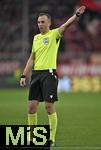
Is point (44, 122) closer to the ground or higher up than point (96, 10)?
closer to the ground

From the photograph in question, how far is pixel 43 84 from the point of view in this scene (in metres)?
11.1

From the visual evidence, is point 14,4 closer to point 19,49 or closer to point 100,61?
point 19,49

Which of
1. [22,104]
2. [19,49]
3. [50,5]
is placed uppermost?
[50,5]

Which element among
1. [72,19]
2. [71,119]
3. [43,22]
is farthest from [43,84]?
[71,119]

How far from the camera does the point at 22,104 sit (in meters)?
22.9

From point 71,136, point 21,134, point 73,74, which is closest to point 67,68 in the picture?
point 73,74

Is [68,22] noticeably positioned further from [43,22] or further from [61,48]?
[61,48]

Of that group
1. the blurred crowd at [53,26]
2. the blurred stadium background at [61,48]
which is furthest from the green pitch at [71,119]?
the blurred crowd at [53,26]

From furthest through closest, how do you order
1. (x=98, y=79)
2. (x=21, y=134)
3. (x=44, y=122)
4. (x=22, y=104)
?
(x=98, y=79)
(x=22, y=104)
(x=44, y=122)
(x=21, y=134)

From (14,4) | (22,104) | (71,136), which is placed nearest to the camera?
(71,136)

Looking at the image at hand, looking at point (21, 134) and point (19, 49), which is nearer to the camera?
point (21, 134)

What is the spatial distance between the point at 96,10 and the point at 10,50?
505cm

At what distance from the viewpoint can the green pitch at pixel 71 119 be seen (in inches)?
452

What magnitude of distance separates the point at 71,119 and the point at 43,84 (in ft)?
18.4
